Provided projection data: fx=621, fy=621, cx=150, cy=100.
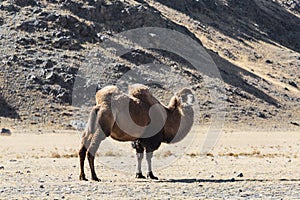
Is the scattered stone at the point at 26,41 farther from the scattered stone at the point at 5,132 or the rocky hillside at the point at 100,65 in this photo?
the scattered stone at the point at 5,132

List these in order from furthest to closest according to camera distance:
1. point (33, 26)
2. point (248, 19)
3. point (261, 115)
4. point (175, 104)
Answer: point (248, 19)
point (33, 26)
point (261, 115)
point (175, 104)

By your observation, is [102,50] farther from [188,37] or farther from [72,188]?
[72,188]

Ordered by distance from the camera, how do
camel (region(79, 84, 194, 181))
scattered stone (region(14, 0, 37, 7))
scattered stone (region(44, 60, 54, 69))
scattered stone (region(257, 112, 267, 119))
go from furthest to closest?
scattered stone (region(14, 0, 37, 7)) → scattered stone (region(257, 112, 267, 119)) → scattered stone (region(44, 60, 54, 69)) → camel (region(79, 84, 194, 181))

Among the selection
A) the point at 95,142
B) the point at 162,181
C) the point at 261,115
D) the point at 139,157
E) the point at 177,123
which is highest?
the point at 177,123

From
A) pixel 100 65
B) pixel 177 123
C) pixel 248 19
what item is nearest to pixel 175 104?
pixel 177 123

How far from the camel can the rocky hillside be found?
37.0 m

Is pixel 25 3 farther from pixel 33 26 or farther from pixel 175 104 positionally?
pixel 175 104

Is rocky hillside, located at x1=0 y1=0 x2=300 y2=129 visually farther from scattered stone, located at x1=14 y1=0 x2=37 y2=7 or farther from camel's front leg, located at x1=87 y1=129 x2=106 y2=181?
camel's front leg, located at x1=87 y1=129 x2=106 y2=181

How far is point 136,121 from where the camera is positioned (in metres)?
16.6

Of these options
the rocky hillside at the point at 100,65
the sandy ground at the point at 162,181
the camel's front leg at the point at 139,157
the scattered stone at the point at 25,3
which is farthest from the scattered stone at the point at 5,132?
the camel's front leg at the point at 139,157

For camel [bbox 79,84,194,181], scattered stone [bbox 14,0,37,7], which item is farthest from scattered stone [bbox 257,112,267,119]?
camel [bbox 79,84,194,181]

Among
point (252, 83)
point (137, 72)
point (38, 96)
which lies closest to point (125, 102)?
point (38, 96)

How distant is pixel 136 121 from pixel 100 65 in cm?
4879

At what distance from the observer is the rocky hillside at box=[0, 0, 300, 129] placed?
58969 millimetres
